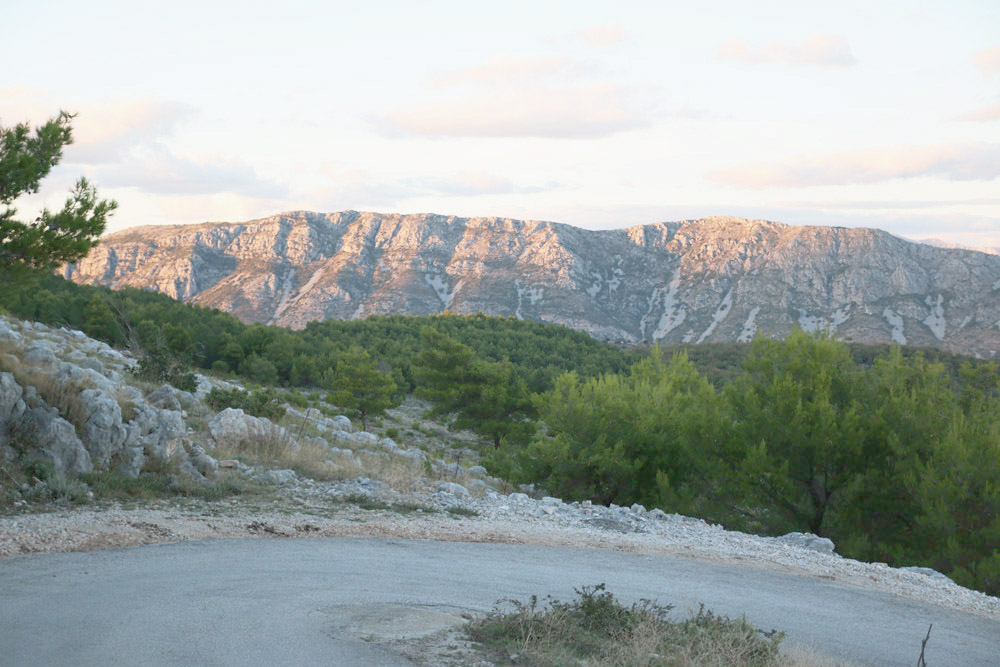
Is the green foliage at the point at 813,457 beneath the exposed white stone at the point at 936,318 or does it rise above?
beneath

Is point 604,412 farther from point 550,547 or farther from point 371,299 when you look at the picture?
point 371,299

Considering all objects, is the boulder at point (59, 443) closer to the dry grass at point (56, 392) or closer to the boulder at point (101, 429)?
the boulder at point (101, 429)

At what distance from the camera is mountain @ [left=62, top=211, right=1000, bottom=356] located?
15275cm

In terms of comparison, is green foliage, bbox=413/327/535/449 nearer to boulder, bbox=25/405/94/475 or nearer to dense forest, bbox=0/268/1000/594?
dense forest, bbox=0/268/1000/594

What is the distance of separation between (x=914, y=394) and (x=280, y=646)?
16.5 metres

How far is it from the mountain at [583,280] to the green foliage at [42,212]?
13969cm

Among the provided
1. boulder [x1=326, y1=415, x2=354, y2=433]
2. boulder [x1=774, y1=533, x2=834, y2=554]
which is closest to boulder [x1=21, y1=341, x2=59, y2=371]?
boulder [x1=326, y1=415, x2=354, y2=433]

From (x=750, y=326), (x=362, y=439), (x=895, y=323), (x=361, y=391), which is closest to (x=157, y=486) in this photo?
(x=362, y=439)

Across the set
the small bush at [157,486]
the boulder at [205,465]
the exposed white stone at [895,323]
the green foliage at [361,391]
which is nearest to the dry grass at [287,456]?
the boulder at [205,465]

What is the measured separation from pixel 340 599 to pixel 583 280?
589ft

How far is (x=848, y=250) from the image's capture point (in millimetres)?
172750

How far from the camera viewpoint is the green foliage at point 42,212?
9469 millimetres

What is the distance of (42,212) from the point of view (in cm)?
978

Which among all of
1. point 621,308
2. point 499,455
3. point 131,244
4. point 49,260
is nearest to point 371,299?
point 621,308
